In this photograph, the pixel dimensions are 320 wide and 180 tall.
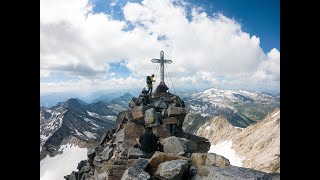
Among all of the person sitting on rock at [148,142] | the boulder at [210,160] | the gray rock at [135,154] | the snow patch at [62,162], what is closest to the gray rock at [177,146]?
the person sitting on rock at [148,142]

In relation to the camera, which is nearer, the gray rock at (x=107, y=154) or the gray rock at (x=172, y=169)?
the gray rock at (x=172, y=169)

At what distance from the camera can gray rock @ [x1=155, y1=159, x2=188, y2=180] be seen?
1316 centimetres

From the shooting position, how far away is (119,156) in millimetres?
20672

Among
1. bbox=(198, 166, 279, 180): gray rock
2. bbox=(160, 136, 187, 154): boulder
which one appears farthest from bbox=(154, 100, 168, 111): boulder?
bbox=(198, 166, 279, 180): gray rock

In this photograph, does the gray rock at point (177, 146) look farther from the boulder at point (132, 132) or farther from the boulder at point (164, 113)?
the boulder at point (164, 113)

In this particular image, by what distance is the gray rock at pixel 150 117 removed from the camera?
23925mm

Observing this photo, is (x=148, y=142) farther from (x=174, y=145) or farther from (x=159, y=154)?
(x=159, y=154)

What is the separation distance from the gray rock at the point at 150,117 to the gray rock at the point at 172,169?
9.83m

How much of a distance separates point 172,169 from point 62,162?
14981 cm

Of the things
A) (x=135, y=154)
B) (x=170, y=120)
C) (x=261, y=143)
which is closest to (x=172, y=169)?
(x=135, y=154)
